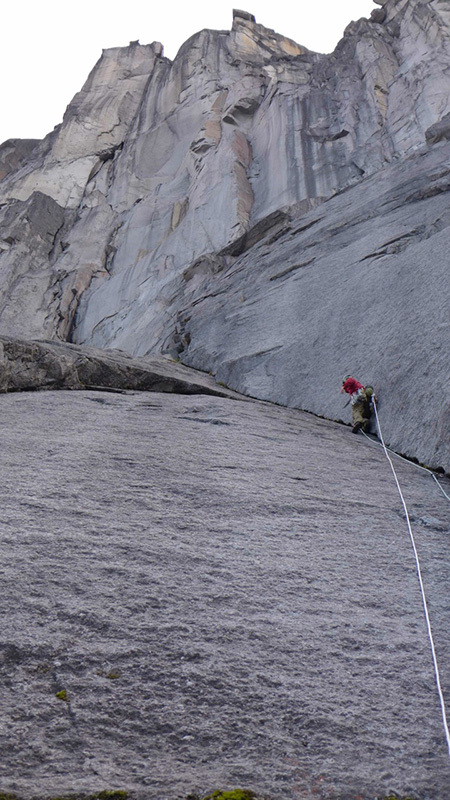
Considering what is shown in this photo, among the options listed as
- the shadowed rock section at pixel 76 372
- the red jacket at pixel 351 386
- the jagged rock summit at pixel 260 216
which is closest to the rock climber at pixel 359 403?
the red jacket at pixel 351 386

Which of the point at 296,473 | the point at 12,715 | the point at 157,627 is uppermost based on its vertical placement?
the point at 296,473

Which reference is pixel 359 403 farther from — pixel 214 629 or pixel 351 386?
pixel 214 629

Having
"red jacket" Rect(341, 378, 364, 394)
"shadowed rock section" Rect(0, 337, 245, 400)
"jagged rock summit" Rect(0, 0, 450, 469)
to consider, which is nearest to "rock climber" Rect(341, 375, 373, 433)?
"red jacket" Rect(341, 378, 364, 394)

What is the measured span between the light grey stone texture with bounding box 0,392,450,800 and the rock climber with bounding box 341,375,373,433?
3381mm

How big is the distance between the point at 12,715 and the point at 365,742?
2030mm

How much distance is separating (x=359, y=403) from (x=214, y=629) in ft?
26.6

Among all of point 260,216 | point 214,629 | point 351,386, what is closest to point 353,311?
point 351,386

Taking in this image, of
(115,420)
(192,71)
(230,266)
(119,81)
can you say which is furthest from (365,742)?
(119,81)

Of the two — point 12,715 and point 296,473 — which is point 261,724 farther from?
point 296,473

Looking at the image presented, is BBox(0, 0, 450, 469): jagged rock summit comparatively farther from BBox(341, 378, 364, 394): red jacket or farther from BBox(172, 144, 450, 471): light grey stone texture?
BBox(341, 378, 364, 394): red jacket

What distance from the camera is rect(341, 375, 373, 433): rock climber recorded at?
38.9 feet

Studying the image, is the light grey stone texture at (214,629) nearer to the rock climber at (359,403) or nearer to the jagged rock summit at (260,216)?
the rock climber at (359,403)

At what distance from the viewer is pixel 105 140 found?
60281 mm

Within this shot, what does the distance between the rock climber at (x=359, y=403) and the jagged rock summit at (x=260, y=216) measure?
11.6 inches
